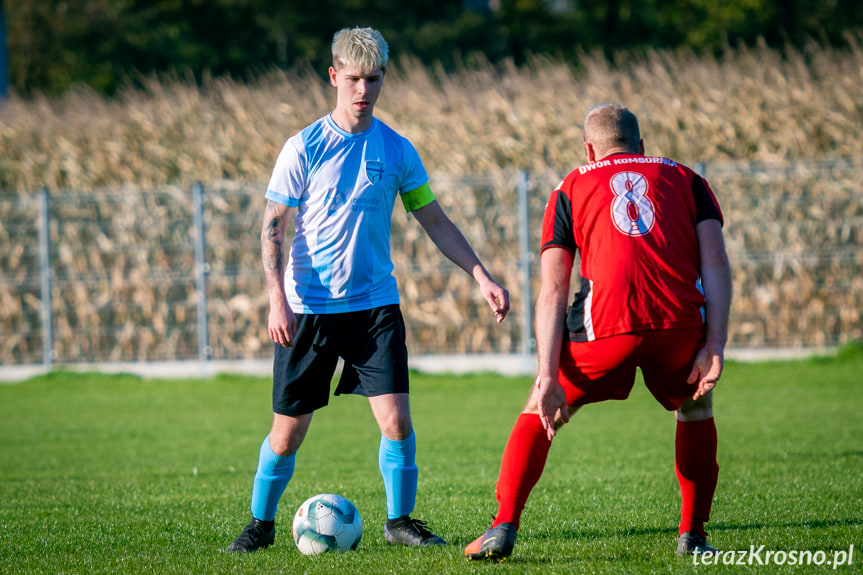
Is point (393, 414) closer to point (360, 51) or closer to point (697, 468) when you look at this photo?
point (697, 468)

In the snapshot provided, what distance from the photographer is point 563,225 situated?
13.7 ft

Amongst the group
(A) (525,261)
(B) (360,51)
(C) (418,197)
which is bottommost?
(A) (525,261)

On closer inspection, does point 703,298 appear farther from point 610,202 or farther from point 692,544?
point 692,544

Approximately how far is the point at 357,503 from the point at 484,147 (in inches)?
397

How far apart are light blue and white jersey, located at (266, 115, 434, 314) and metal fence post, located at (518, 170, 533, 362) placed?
909 centimetres

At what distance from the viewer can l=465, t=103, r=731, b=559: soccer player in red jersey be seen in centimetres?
407

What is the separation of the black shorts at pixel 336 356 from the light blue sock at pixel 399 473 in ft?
1.01

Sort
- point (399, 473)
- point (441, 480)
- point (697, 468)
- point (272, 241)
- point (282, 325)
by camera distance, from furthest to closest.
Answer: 1. point (441, 480)
2. point (399, 473)
3. point (272, 241)
4. point (282, 325)
5. point (697, 468)

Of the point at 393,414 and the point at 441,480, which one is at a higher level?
the point at 393,414

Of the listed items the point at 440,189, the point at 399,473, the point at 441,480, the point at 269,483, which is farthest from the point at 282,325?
the point at 440,189

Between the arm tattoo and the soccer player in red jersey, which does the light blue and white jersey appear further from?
the soccer player in red jersey

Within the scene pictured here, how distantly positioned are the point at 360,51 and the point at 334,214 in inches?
30.5

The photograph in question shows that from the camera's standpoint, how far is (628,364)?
4129mm

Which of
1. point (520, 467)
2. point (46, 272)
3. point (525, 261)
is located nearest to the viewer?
point (520, 467)
